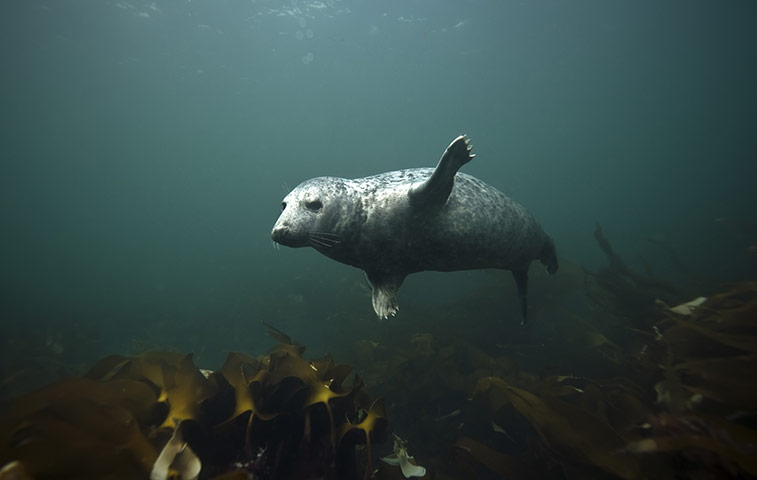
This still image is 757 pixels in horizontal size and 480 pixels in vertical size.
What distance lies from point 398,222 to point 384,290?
669mm

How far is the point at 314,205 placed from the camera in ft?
7.77

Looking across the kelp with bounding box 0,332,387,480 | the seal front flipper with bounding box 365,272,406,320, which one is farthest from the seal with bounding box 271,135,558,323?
the kelp with bounding box 0,332,387,480

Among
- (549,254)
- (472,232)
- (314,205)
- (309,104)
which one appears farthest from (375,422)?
(309,104)

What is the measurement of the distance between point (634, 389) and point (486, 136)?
5830 cm

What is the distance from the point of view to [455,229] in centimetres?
267

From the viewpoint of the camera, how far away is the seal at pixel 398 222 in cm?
232

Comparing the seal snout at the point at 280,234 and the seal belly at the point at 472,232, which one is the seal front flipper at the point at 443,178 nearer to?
the seal belly at the point at 472,232

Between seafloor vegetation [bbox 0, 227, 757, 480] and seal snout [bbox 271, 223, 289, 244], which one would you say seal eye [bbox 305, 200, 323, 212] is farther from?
seafloor vegetation [bbox 0, 227, 757, 480]

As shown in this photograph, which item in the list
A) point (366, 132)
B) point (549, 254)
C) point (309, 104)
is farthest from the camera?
point (366, 132)

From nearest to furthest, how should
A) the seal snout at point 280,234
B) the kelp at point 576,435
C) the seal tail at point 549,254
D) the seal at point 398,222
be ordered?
the kelp at point 576,435 → the seal snout at point 280,234 → the seal at point 398,222 → the seal tail at point 549,254

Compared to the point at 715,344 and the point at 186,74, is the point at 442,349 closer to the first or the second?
the point at 715,344

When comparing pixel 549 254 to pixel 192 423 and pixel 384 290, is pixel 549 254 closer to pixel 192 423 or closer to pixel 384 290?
pixel 384 290

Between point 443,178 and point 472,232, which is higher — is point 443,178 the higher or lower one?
the higher one

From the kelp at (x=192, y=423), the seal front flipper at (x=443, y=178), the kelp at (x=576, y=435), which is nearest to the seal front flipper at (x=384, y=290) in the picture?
the kelp at (x=192, y=423)
